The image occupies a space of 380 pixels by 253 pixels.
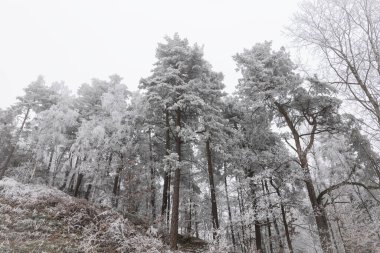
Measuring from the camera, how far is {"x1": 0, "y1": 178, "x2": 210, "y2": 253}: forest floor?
950cm

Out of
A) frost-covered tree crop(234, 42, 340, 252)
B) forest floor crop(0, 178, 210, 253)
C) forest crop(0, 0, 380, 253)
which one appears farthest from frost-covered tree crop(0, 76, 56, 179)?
frost-covered tree crop(234, 42, 340, 252)

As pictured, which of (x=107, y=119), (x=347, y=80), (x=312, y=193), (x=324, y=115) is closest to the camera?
Result: (x=347, y=80)

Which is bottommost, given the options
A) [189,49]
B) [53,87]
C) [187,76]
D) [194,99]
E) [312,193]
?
[312,193]

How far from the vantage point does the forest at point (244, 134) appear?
8.94m

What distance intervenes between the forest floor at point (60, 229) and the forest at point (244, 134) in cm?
39

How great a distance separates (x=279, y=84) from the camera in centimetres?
1394

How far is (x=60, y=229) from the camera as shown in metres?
11.3

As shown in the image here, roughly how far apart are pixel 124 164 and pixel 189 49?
9374mm

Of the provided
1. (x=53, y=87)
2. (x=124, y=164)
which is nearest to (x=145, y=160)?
(x=124, y=164)

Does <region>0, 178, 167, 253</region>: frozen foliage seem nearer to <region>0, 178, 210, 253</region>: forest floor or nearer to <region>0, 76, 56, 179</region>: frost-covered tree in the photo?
<region>0, 178, 210, 253</region>: forest floor

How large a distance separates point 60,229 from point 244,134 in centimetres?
1288

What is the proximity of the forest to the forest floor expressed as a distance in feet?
1.28

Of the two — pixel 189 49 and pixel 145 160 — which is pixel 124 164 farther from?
pixel 189 49

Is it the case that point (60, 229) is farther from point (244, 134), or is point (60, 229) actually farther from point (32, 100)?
point (32, 100)
